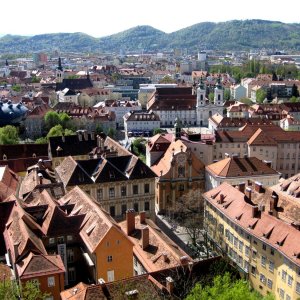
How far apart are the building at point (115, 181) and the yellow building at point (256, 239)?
893 cm

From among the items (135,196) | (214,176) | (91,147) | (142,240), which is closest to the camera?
(142,240)

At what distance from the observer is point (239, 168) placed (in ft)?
232

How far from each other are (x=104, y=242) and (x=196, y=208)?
2659 cm

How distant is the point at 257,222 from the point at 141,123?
9232cm

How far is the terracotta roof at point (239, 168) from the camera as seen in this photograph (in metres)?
69.9

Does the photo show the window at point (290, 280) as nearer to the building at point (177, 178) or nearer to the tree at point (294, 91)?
the building at point (177, 178)

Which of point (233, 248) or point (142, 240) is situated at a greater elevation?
point (142, 240)

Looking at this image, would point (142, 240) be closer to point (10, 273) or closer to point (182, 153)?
point (10, 273)

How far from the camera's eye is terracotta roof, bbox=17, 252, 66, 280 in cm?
3797

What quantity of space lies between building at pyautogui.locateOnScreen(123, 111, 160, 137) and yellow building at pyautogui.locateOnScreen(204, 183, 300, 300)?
7823 cm

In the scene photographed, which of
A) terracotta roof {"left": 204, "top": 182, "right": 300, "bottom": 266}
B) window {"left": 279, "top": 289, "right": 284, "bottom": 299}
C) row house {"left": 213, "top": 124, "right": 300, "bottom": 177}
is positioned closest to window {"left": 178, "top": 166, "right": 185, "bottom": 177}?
terracotta roof {"left": 204, "top": 182, "right": 300, "bottom": 266}

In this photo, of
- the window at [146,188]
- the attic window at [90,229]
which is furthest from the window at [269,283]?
the window at [146,188]

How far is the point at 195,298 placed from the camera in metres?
32.1

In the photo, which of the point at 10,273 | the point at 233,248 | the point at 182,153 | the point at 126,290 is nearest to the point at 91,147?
the point at 182,153
